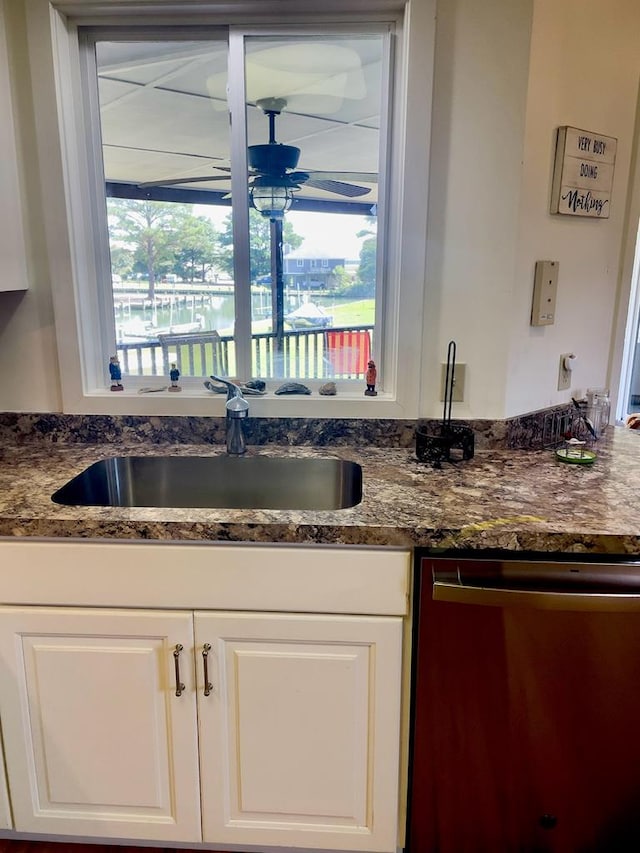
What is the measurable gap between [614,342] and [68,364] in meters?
1.81

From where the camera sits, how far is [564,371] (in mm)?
1902

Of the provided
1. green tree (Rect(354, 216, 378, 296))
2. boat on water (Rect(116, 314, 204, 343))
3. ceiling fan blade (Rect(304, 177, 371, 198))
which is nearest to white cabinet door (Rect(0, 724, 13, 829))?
boat on water (Rect(116, 314, 204, 343))

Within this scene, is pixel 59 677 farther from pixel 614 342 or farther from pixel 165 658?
pixel 614 342

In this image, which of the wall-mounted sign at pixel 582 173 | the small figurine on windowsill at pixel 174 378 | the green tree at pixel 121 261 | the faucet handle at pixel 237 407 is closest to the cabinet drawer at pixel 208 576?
the faucet handle at pixel 237 407

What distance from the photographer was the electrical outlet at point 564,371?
6.19 ft

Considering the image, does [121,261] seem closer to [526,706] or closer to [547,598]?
[547,598]

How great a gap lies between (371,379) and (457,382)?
0.88 feet

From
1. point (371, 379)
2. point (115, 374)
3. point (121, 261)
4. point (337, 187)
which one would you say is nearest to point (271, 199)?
point (337, 187)

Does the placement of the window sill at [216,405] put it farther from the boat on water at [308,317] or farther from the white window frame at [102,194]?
the boat on water at [308,317]

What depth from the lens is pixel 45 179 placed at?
5.46 feet

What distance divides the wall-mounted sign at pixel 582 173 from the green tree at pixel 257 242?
78 centimetres

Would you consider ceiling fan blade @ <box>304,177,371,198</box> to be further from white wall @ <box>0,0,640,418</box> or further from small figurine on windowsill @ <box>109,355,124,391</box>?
small figurine on windowsill @ <box>109,355,124,391</box>

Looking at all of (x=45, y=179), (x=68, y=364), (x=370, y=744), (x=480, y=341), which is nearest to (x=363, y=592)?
(x=370, y=744)

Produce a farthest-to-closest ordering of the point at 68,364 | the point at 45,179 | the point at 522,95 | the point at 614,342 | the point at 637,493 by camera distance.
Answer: the point at 614,342
the point at 68,364
the point at 45,179
the point at 522,95
the point at 637,493
